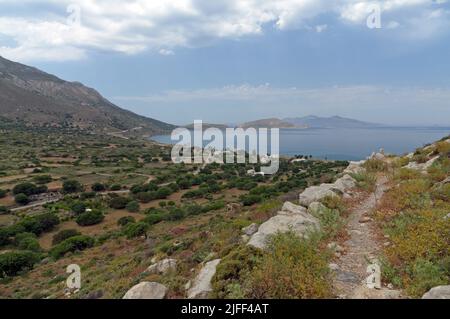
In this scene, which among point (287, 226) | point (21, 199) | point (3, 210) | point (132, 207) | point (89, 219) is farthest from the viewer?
point (21, 199)

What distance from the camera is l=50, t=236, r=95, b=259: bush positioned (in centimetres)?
2109

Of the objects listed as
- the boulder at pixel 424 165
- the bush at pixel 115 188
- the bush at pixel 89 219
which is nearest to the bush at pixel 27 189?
the bush at pixel 115 188

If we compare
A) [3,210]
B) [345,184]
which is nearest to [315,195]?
[345,184]

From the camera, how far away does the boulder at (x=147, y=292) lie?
5.30 meters

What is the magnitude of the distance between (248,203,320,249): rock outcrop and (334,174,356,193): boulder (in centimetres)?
377

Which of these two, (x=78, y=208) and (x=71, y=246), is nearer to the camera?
(x=71, y=246)

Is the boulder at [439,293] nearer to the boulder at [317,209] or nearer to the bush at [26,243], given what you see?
the boulder at [317,209]

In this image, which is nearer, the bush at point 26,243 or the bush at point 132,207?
the bush at point 26,243

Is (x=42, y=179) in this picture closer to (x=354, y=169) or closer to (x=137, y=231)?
(x=137, y=231)

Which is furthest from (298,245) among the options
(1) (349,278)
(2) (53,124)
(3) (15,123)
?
(2) (53,124)

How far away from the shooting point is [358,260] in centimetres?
646

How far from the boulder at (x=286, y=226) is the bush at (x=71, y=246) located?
18.1m

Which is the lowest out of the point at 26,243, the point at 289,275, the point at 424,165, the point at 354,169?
the point at 26,243

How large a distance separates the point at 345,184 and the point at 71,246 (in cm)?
1864
